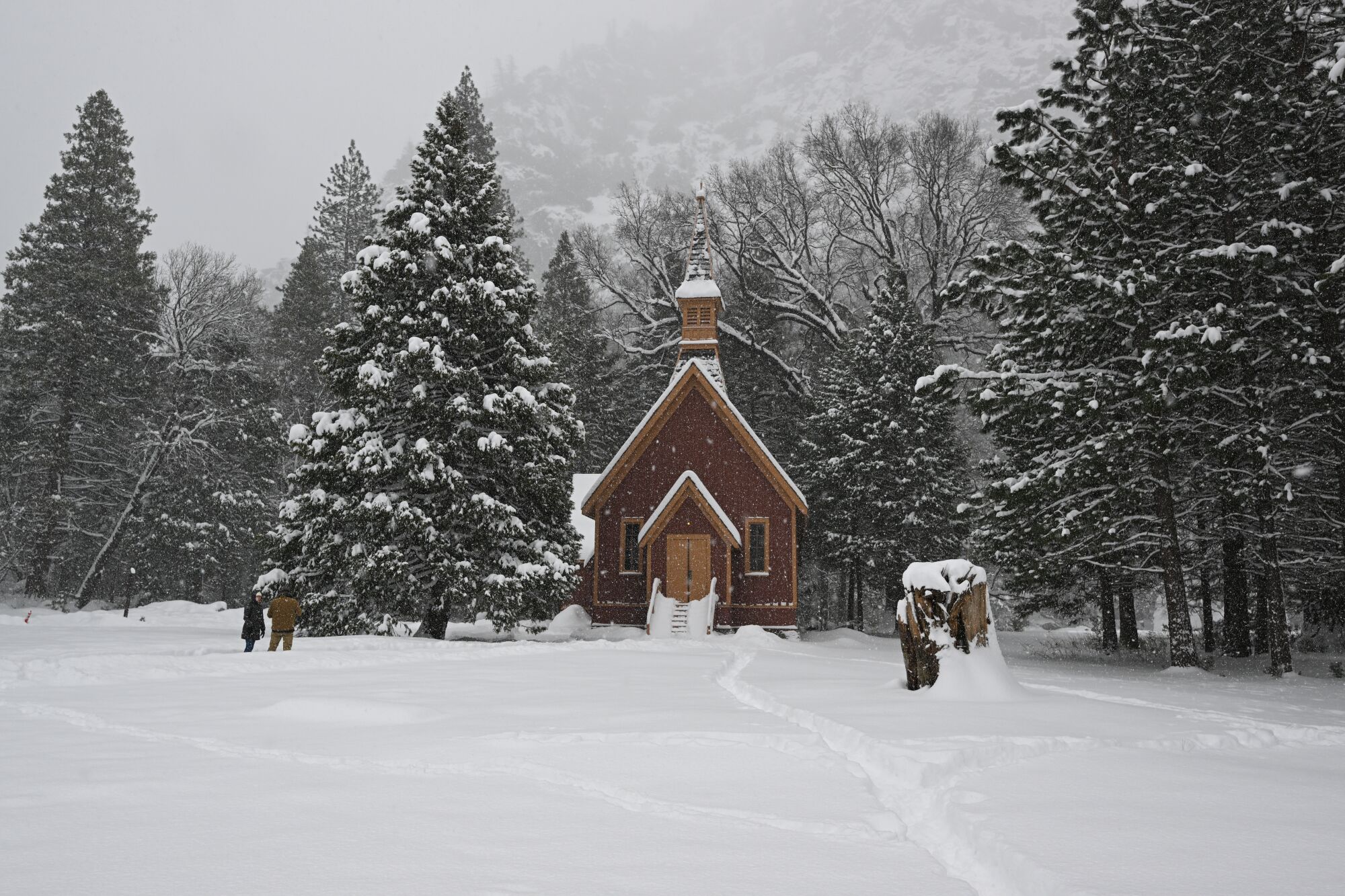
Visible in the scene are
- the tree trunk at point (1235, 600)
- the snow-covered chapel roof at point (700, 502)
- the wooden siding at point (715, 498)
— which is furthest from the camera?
the wooden siding at point (715, 498)

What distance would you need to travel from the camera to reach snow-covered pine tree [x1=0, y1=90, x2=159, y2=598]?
115 feet

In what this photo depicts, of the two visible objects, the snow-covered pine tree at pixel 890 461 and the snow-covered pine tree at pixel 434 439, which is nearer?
the snow-covered pine tree at pixel 434 439

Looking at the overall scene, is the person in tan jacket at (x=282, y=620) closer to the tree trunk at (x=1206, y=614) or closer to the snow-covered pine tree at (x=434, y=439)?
the snow-covered pine tree at (x=434, y=439)

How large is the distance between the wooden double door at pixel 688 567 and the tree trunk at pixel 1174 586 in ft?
42.2

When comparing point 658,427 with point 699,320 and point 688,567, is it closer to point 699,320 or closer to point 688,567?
point 688,567

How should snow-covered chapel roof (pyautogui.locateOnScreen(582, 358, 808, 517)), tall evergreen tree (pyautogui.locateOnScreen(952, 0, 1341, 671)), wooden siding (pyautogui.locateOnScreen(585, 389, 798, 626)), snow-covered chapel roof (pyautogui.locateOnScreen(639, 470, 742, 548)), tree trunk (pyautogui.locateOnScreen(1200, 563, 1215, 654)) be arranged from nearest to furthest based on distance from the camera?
1. tall evergreen tree (pyautogui.locateOnScreen(952, 0, 1341, 671))
2. tree trunk (pyautogui.locateOnScreen(1200, 563, 1215, 654))
3. snow-covered chapel roof (pyautogui.locateOnScreen(639, 470, 742, 548))
4. wooden siding (pyautogui.locateOnScreen(585, 389, 798, 626))
5. snow-covered chapel roof (pyautogui.locateOnScreen(582, 358, 808, 517))

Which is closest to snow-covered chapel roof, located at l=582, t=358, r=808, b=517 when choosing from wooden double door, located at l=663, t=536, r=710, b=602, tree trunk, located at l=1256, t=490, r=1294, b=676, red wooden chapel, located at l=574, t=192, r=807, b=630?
red wooden chapel, located at l=574, t=192, r=807, b=630

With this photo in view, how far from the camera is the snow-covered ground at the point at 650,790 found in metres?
3.87

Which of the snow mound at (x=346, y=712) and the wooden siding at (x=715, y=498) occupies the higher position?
the wooden siding at (x=715, y=498)

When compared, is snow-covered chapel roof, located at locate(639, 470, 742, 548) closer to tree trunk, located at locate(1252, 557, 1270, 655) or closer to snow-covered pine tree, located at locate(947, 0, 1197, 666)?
snow-covered pine tree, located at locate(947, 0, 1197, 666)

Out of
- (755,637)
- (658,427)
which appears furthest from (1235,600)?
(658,427)

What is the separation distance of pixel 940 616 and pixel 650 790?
6.20 meters

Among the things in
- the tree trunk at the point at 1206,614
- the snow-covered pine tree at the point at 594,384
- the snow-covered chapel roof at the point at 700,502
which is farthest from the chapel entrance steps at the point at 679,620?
the snow-covered pine tree at the point at 594,384

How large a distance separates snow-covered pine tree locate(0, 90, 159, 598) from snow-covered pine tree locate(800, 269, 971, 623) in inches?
1091
